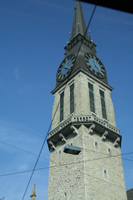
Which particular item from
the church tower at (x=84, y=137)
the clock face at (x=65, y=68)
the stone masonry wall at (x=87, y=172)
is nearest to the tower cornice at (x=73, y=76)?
the church tower at (x=84, y=137)

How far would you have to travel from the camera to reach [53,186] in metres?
23.5

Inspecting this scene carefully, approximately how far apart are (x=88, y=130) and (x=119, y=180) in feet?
17.9

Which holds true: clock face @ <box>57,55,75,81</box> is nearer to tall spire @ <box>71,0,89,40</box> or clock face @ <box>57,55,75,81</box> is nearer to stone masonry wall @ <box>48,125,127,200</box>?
tall spire @ <box>71,0,89,40</box>

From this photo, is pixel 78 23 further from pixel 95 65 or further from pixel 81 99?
pixel 81 99

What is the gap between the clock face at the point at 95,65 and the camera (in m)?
31.6

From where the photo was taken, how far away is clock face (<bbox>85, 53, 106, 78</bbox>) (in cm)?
3160

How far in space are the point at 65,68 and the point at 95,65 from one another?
3962mm

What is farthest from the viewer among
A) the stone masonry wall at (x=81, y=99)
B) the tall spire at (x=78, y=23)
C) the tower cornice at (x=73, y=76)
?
the tall spire at (x=78, y=23)

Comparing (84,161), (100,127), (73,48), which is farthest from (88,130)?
(73,48)

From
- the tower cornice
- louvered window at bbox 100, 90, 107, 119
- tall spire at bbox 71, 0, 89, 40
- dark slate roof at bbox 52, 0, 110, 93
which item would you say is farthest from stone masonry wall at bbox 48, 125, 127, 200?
tall spire at bbox 71, 0, 89, 40

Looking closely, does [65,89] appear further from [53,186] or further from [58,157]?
[53,186]

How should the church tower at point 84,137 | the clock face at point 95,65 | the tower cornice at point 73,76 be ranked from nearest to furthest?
1. the church tower at point 84,137
2. the tower cornice at point 73,76
3. the clock face at point 95,65

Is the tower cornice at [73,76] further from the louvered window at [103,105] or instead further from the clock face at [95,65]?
the louvered window at [103,105]

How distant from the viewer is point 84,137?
2336 centimetres
